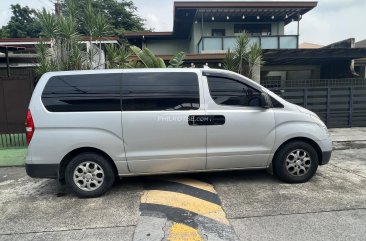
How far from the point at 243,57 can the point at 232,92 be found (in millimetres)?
5631

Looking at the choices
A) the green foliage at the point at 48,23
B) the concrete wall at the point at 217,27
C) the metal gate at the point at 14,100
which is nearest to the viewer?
the green foliage at the point at 48,23

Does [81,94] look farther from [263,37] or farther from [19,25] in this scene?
[19,25]

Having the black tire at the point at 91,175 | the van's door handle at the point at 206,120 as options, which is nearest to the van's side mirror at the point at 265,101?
the van's door handle at the point at 206,120

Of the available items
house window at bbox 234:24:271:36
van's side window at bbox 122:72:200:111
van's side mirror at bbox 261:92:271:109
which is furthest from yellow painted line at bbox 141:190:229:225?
house window at bbox 234:24:271:36

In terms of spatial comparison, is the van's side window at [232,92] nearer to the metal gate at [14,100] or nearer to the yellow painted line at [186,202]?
the yellow painted line at [186,202]

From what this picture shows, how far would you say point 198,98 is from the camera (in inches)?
178

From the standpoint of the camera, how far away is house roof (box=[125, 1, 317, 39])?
1540 cm

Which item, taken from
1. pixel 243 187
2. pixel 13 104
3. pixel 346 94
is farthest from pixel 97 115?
pixel 346 94

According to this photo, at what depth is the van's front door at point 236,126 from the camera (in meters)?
4.55

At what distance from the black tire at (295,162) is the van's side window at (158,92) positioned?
64.2 inches

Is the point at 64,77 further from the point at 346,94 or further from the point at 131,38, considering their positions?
the point at 131,38

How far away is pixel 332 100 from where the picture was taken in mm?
10867

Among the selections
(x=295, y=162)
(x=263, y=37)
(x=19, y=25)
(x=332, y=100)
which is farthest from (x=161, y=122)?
(x=19, y=25)

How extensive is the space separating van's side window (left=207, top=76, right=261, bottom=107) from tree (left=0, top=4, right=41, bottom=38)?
34092 mm
